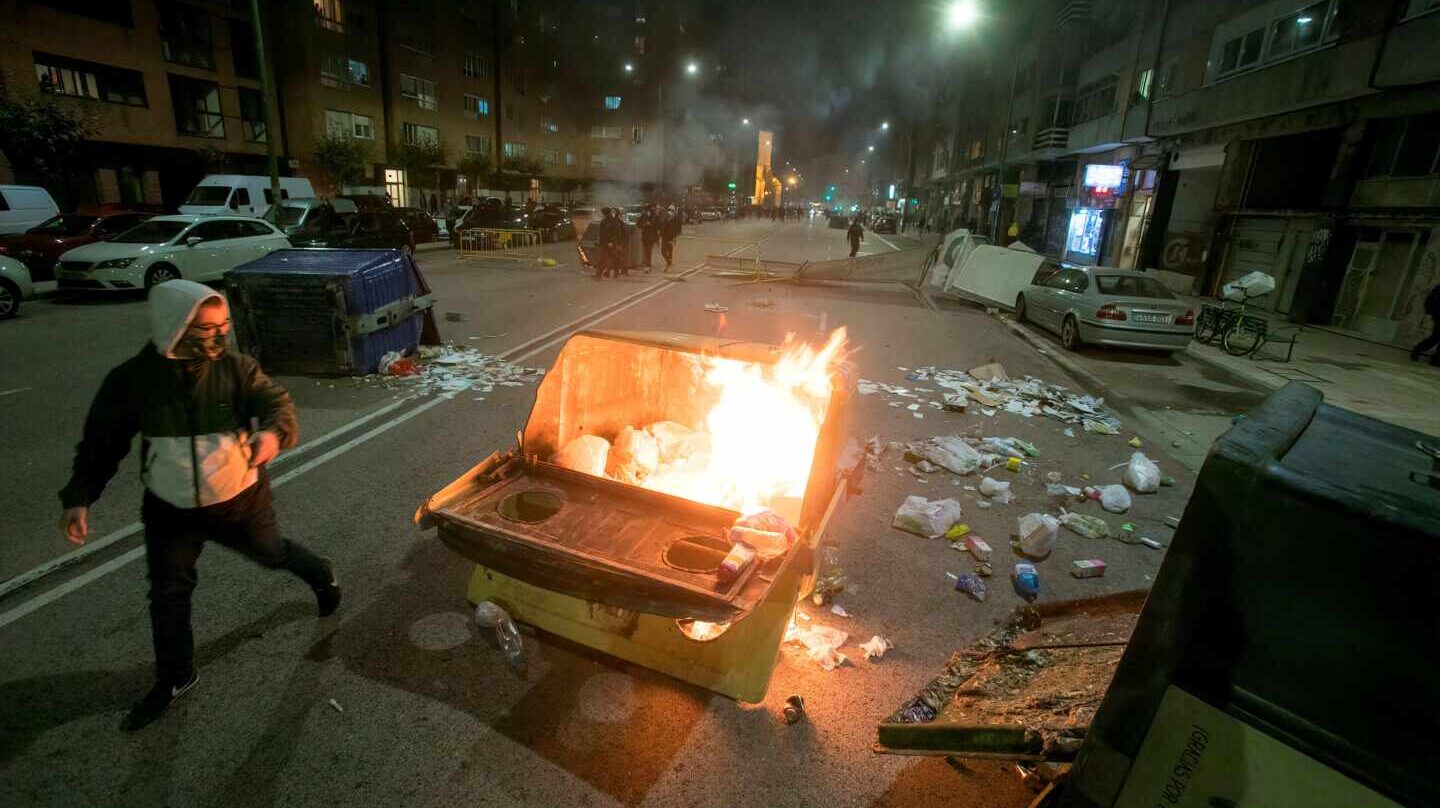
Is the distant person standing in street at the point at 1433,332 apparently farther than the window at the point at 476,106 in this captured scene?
No

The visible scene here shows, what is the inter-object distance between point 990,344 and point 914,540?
8.24 m

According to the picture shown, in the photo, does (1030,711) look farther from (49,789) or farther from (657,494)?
(49,789)

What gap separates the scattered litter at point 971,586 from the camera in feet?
13.0

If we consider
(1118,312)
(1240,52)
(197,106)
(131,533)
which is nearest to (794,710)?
(131,533)

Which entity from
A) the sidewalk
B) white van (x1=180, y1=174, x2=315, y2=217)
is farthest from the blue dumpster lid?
white van (x1=180, y1=174, x2=315, y2=217)

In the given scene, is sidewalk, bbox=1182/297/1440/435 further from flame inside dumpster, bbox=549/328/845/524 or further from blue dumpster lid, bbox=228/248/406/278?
blue dumpster lid, bbox=228/248/406/278

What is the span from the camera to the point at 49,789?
7.98ft

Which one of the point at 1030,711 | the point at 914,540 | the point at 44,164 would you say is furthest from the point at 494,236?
the point at 1030,711

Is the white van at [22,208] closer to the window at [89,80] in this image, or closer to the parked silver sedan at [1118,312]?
the window at [89,80]

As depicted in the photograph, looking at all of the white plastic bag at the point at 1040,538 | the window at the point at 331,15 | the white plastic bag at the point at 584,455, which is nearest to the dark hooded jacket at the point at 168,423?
the white plastic bag at the point at 584,455

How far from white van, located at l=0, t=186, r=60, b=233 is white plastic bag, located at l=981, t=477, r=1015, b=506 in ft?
67.1

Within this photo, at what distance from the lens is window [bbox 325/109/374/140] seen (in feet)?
109

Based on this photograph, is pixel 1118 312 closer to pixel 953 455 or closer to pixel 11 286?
pixel 953 455

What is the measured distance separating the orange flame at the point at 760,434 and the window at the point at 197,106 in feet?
106
